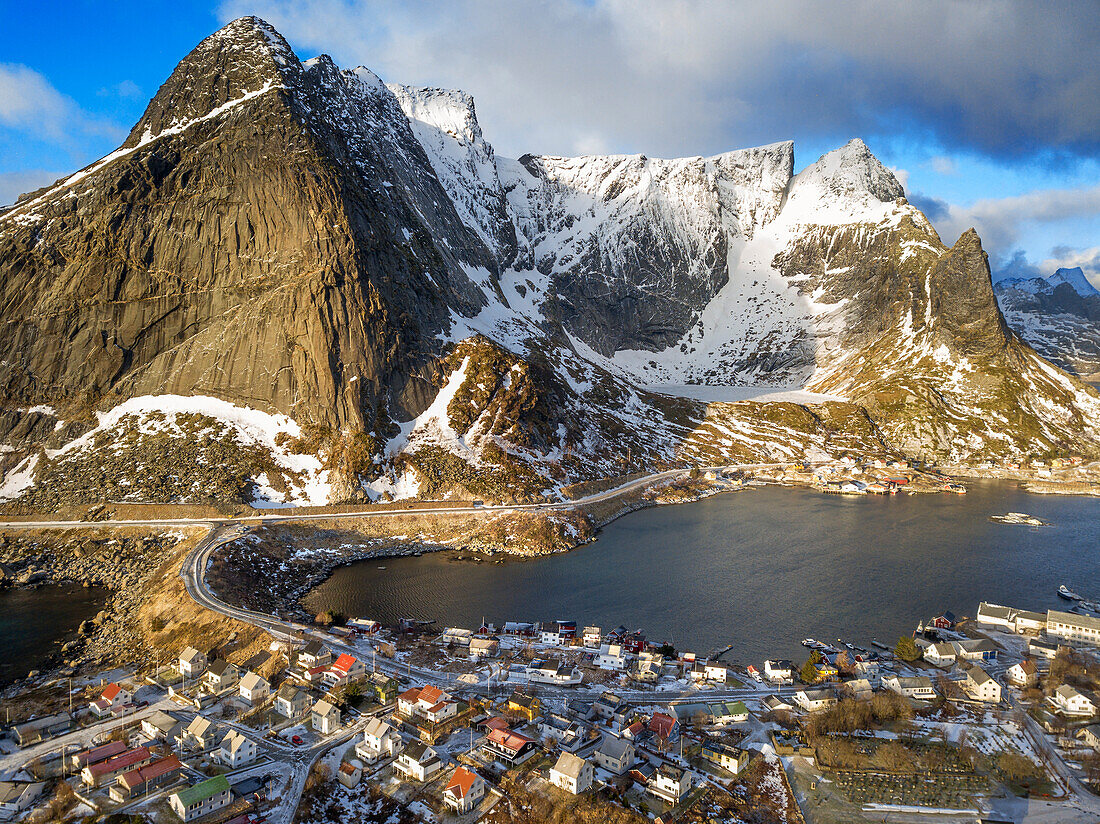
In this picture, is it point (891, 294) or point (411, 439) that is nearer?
point (411, 439)

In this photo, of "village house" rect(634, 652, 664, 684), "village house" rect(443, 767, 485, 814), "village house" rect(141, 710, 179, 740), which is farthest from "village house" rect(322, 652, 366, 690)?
"village house" rect(634, 652, 664, 684)

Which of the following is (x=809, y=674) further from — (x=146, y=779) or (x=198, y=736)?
(x=146, y=779)

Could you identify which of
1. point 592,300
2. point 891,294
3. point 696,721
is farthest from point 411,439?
point 891,294

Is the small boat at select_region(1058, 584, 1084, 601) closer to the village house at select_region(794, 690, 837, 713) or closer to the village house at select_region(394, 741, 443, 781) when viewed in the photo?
the village house at select_region(794, 690, 837, 713)

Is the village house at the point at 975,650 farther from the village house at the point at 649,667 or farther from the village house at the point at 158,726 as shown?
the village house at the point at 158,726

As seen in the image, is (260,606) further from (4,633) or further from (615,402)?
(615,402)

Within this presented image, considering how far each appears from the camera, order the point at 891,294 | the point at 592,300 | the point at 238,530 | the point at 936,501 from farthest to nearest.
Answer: the point at 592,300
the point at 891,294
the point at 936,501
the point at 238,530

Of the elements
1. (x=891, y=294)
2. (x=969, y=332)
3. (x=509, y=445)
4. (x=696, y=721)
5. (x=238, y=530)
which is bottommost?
(x=696, y=721)

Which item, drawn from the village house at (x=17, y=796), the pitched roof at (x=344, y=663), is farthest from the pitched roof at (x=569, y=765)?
the village house at (x=17, y=796)
